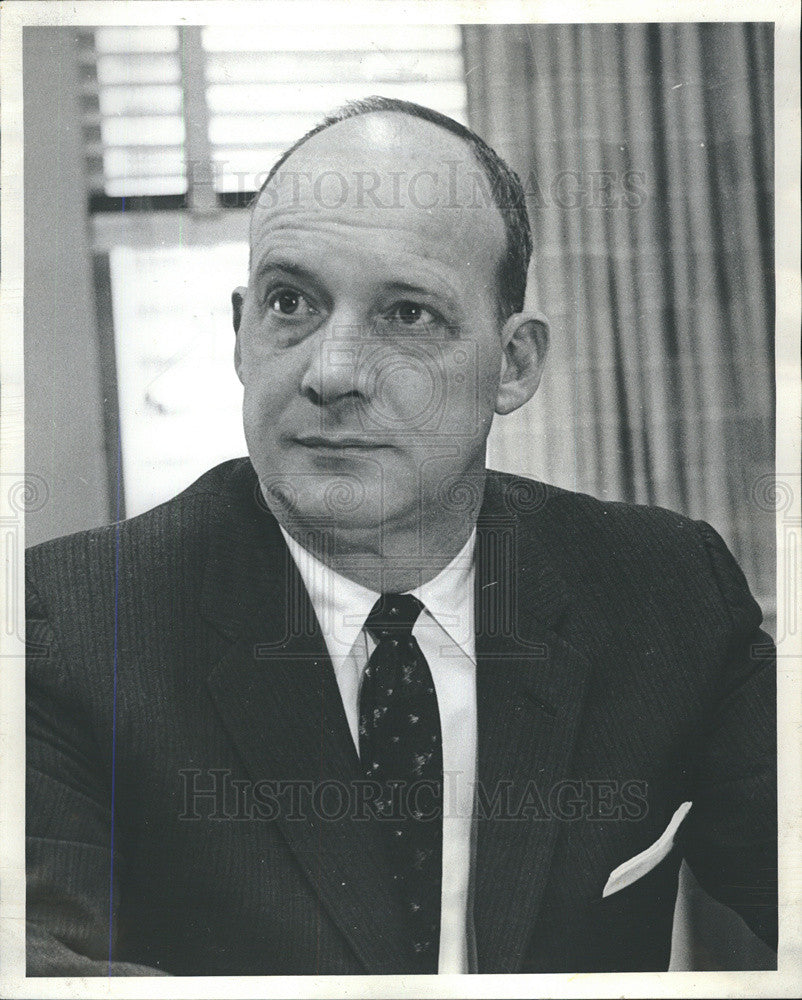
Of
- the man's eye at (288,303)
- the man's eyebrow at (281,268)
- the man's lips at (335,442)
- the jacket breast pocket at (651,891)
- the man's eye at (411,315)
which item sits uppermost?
the man's eyebrow at (281,268)

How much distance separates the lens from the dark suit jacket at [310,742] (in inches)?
59.1

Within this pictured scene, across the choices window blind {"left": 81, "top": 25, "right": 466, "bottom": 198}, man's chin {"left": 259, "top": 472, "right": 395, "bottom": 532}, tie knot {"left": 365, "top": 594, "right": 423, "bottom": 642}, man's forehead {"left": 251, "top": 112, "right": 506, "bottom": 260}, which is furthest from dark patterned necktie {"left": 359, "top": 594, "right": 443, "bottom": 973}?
window blind {"left": 81, "top": 25, "right": 466, "bottom": 198}

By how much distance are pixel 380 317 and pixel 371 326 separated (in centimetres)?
2

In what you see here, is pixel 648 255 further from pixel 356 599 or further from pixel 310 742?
pixel 310 742

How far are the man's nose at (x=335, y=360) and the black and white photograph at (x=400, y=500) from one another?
12 mm

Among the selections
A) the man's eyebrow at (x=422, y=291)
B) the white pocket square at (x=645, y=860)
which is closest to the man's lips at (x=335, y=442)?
the man's eyebrow at (x=422, y=291)

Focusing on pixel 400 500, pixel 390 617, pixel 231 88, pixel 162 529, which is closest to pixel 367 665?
pixel 390 617

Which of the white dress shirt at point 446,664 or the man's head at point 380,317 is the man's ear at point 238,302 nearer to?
the man's head at point 380,317

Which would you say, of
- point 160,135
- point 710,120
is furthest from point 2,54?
point 710,120

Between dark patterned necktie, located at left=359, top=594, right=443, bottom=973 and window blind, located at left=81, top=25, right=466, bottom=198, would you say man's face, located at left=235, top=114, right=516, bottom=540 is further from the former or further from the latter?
dark patterned necktie, located at left=359, top=594, right=443, bottom=973

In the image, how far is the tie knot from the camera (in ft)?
4.97

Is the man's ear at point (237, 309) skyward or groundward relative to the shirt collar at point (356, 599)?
skyward

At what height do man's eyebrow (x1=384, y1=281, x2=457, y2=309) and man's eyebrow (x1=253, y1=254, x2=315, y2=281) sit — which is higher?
man's eyebrow (x1=253, y1=254, x2=315, y2=281)

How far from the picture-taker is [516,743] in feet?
4.99
